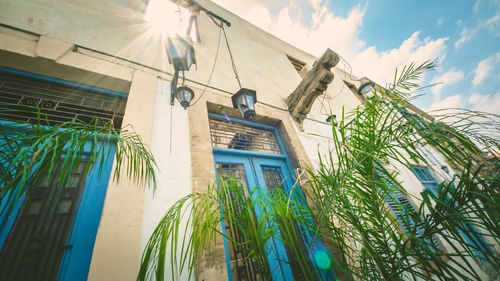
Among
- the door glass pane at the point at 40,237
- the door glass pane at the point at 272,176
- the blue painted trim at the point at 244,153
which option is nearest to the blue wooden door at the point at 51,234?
the door glass pane at the point at 40,237

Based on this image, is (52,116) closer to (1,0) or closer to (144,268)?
(1,0)

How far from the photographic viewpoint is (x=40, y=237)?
Answer: 131 centimetres

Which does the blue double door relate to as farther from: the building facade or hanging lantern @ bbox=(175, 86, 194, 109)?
hanging lantern @ bbox=(175, 86, 194, 109)

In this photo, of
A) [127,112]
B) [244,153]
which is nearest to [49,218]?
[127,112]

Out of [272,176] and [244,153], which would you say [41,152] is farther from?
[272,176]

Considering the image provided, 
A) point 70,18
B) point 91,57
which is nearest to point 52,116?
point 91,57

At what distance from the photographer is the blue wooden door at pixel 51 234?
3.98ft

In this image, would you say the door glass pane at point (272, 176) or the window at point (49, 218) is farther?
the door glass pane at point (272, 176)

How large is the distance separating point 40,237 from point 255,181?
1.98 m

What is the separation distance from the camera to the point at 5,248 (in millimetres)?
1207

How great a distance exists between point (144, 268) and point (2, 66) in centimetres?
249

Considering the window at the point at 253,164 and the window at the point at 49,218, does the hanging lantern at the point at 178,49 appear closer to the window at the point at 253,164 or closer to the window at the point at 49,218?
the window at the point at 253,164

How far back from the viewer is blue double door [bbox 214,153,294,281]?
1.79 meters

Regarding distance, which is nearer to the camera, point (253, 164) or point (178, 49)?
point (178, 49)
